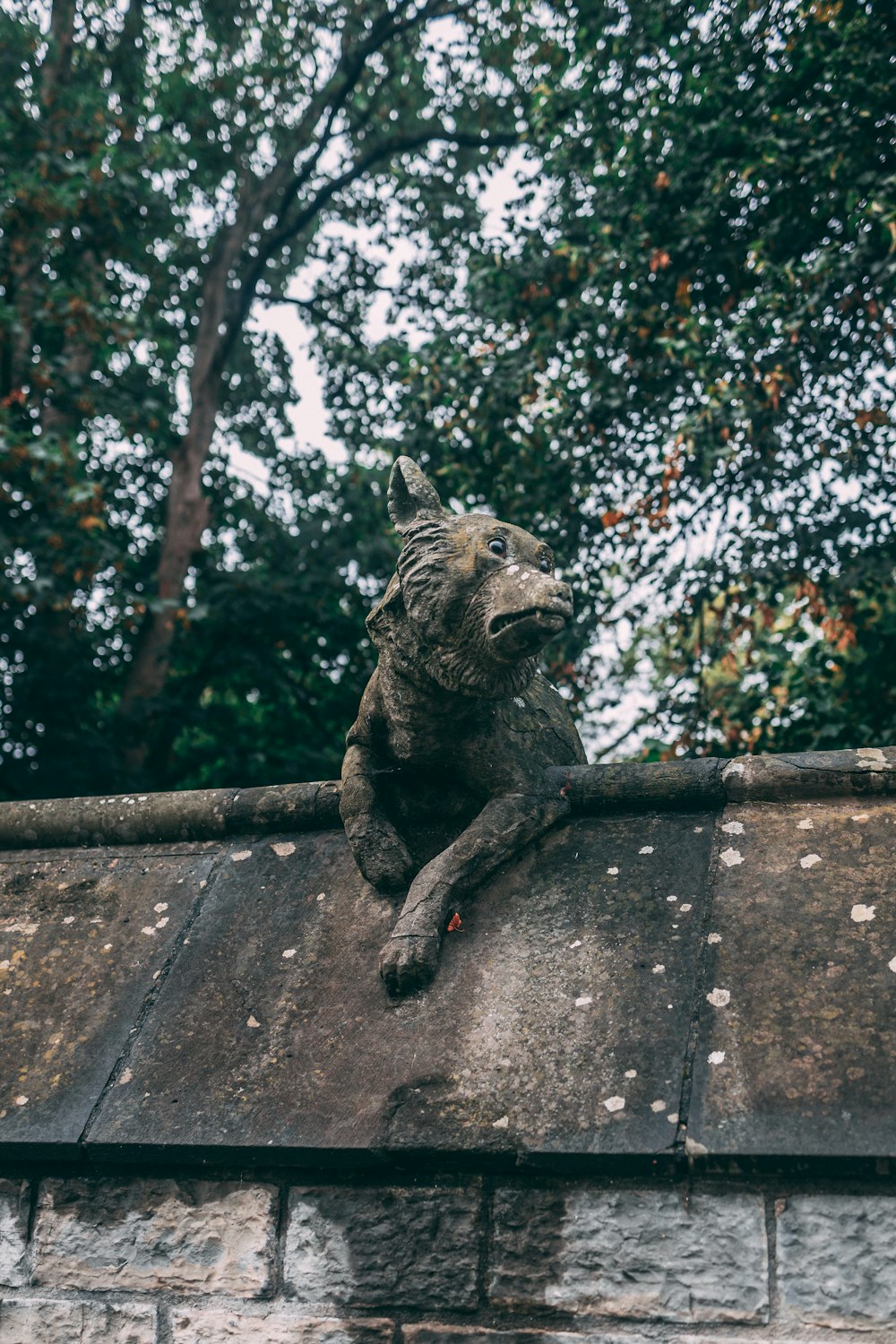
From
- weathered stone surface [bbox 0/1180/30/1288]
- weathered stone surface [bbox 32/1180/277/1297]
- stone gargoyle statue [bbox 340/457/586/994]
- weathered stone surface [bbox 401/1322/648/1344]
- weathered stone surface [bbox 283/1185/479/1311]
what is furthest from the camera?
stone gargoyle statue [bbox 340/457/586/994]

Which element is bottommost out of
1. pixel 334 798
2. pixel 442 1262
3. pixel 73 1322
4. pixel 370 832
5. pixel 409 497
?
pixel 73 1322

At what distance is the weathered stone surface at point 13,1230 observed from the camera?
294cm

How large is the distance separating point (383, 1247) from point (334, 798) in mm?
1375

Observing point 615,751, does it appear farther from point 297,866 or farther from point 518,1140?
point 518,1140

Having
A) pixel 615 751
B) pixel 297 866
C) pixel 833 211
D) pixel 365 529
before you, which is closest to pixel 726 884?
pixel 297 866

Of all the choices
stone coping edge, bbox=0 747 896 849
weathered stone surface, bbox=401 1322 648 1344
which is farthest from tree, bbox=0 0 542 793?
weathered stone surface, bbox=401 1322 648 1344

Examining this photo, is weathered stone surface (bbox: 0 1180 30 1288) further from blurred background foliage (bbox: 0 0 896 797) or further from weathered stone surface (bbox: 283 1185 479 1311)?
blurred background foliage (bbox: 0 0 896 797)

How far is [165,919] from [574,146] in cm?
664

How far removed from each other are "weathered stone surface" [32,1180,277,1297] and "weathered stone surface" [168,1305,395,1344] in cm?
5

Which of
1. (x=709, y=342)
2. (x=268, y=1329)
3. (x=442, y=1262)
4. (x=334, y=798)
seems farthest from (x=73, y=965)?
(x=709, y=342)

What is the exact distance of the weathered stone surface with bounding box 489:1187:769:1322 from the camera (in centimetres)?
240

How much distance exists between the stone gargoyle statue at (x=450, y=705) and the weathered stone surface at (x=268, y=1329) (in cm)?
74

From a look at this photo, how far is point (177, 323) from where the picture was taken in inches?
509

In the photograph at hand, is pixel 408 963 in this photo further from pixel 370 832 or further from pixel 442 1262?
pixel 442 1262
